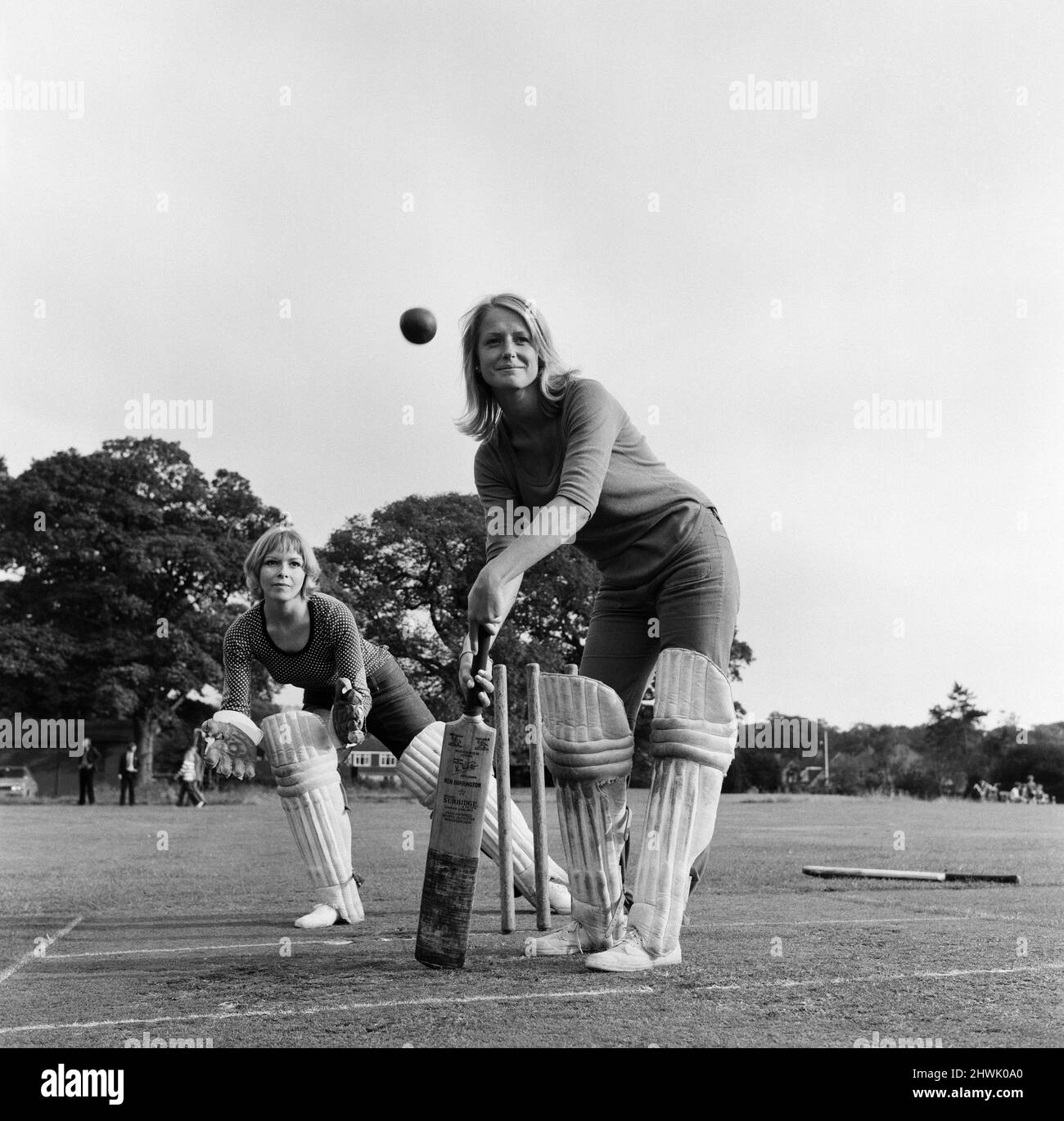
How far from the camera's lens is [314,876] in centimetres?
556

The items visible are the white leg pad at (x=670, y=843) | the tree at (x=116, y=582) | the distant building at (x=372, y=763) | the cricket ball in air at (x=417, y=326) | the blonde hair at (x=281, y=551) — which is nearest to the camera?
the white leg pad at (x=670, y=843)

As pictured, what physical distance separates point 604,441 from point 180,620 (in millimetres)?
37315

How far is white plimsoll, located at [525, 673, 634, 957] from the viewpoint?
4.17m

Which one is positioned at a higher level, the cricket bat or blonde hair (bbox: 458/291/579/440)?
blonde hair (bbox: 458/291/579/440)

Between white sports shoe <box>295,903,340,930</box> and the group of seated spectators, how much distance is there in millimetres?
37098

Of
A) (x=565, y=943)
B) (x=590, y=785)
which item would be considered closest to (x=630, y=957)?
(x=565, y=943)

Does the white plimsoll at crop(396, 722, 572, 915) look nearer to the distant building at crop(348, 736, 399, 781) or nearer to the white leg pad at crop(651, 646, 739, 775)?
the white leg pad at crop(651, 646, 739, 775)

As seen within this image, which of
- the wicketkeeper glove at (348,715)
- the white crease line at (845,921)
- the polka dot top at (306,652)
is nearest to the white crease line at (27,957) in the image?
the polka dot top at (306,652)

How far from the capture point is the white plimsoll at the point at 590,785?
164 inches

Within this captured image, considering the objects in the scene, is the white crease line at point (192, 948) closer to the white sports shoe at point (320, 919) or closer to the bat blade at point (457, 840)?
the white sports shoe at point (320, 919)

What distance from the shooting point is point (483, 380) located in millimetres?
4449

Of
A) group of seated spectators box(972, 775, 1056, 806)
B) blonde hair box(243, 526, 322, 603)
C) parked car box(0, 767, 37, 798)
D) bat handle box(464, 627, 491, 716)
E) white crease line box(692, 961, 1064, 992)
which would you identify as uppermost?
blonde hair box(243, 526, 322, 603)

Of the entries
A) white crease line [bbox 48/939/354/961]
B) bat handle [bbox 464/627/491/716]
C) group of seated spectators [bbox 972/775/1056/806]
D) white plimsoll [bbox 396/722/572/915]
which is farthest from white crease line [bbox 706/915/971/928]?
group of seated spectators [bbox 972/775/1056/806]
